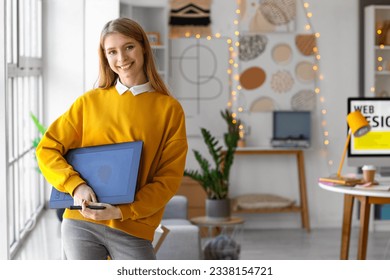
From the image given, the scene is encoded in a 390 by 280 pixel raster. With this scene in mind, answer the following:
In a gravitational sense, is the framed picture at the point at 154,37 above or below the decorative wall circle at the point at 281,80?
above

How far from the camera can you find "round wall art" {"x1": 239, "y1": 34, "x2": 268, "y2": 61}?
6590mm

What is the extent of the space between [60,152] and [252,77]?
4.98 m

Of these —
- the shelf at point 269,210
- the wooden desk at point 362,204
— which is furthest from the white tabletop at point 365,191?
the shelf at point 269,210

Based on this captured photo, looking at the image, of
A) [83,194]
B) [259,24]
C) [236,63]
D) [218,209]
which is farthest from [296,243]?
[83,194]

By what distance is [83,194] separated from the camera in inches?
65.7

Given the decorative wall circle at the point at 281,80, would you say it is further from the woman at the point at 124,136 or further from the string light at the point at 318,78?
the woman at the point at 124,136

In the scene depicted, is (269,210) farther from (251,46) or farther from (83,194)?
(83,194)

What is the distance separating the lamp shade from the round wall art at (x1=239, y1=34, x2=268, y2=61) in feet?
8.17

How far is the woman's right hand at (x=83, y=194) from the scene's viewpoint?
1.67 metres

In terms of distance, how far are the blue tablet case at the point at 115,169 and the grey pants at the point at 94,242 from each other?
96mm

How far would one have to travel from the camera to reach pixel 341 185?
13.9 ft

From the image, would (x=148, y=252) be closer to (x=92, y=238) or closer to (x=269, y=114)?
(x=92, y=238)

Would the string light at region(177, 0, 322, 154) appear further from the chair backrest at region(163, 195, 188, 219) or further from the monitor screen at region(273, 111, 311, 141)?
the chair backrest at region(163, 195, 188, 219)
